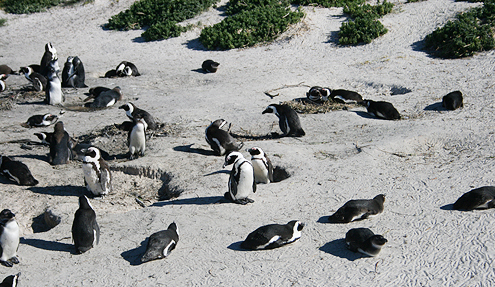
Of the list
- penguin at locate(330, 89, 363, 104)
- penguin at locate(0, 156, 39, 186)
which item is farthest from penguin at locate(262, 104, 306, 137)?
penguin at locate(0, 156, 39, 186)

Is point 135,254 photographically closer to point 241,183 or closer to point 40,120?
point 241,183

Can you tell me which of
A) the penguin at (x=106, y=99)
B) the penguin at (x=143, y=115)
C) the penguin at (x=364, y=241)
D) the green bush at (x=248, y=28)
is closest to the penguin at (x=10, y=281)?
the penguin at (x=364, y=241)

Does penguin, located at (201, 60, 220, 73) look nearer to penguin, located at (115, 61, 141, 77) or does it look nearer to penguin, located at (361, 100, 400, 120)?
penguin, located at (115, 61, 141, 77)

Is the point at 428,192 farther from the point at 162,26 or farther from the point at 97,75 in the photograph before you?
the point at 162,26

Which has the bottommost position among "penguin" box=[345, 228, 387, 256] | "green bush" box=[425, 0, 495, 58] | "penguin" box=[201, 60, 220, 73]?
"penguin" box=[201, 60, 220, 73]

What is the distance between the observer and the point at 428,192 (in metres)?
5.42

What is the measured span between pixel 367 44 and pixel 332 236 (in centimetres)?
821

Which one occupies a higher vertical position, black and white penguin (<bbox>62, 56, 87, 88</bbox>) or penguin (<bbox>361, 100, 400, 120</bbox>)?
penguin (<bbox>361, 100, 400, 120</bbox>)

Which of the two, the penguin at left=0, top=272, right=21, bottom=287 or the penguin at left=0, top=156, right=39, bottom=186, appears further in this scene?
the penguin at left=0, top=156, right=39, bottom=186

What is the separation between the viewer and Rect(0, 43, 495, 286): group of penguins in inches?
175

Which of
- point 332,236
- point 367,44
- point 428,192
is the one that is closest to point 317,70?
point 367,44

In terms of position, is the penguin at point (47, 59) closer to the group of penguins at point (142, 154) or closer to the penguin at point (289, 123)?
the group of penguins at point (142, 154)

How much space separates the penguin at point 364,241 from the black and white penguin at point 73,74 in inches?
318

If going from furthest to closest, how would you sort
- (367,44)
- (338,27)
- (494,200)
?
(338,27) → (367,44) → (494,200)
